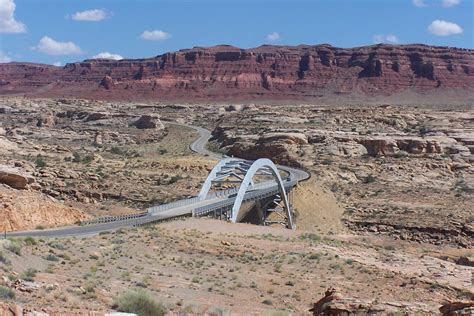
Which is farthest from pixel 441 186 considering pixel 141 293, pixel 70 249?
pixel 141 293

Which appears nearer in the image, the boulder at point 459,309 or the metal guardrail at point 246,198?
the boulder at point 459,309

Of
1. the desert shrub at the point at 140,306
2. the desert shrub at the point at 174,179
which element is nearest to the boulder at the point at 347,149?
the desert shrub at the point at 174,179

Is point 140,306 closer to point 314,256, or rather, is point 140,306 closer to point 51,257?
point 51,257

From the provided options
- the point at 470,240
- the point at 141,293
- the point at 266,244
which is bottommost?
the point at 470,240

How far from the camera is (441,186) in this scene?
71.6 meters

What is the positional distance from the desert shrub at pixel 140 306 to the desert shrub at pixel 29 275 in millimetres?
2443

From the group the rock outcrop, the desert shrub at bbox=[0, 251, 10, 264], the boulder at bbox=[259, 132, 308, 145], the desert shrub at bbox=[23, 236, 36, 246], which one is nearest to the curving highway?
the desert shrub at bbox=[23, 236, 36, 246]

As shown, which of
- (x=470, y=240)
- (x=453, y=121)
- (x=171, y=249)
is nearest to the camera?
(x=171, y=249)

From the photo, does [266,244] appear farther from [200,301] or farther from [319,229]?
[319,229]

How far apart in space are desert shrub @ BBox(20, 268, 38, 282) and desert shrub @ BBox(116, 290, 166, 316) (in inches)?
96.2

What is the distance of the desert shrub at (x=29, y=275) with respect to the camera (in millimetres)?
16345

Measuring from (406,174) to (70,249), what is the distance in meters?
55.8

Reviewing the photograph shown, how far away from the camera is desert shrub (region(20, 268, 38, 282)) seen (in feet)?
53.6

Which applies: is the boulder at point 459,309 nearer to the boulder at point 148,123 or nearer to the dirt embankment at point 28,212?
the dirt embankment at point 28,212
